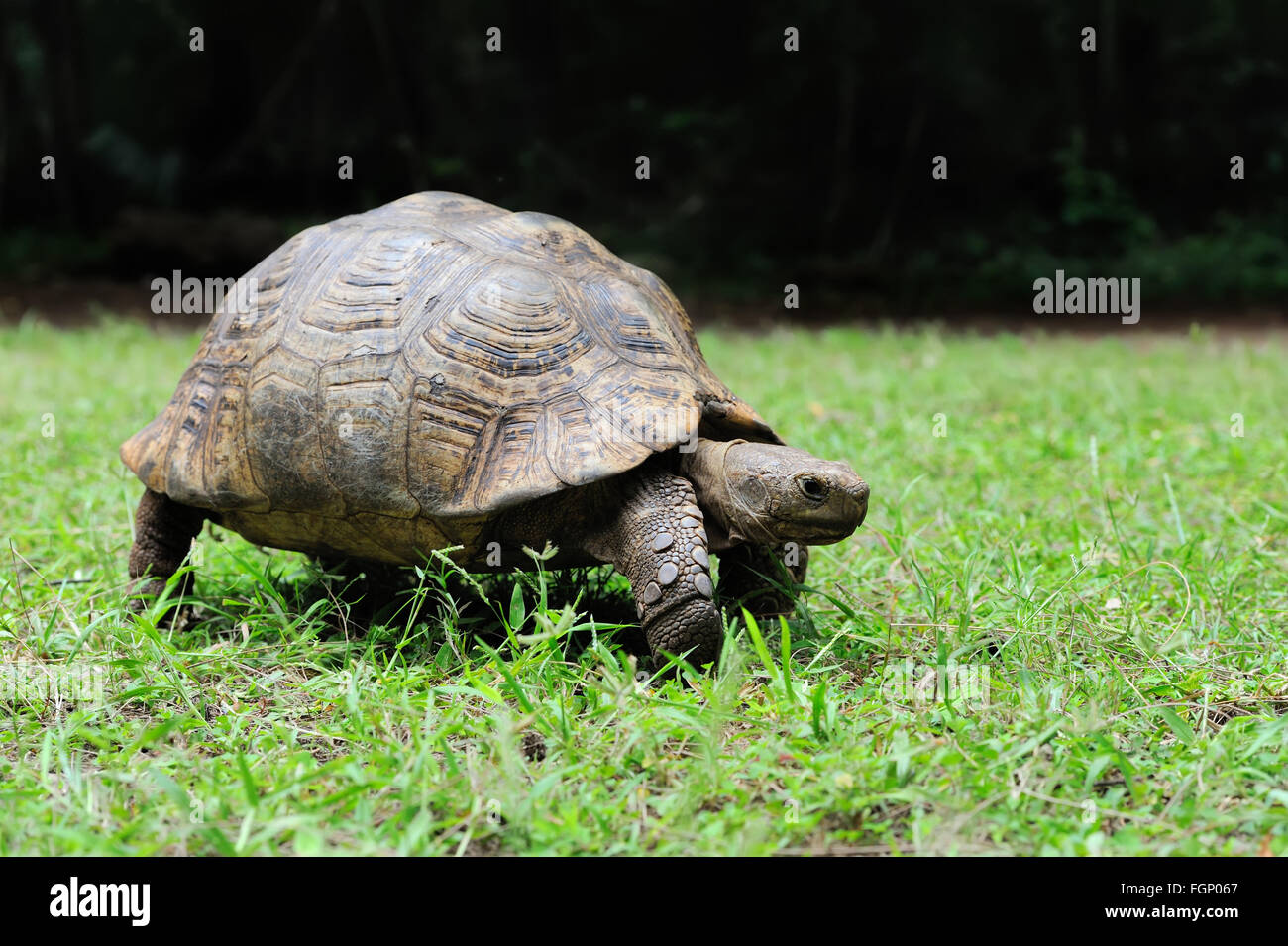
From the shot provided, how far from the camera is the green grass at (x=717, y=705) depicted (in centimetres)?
209

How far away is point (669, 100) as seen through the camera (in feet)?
51.1

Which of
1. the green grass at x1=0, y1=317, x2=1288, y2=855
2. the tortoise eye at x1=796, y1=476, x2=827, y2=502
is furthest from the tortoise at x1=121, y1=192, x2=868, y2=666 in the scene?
the green grass at x1=0, y1=317, x2=1288, y2=855

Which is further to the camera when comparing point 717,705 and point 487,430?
point 487,430

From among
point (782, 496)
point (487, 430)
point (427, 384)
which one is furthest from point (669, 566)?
point (427, 384)

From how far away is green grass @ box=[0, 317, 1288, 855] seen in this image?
Result: 2.09 meters

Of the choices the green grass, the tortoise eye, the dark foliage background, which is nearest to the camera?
the green grass

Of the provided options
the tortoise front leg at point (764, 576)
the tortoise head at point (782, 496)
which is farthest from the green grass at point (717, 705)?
the tortoise head at point (782, 496)

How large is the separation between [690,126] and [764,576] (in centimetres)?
1294

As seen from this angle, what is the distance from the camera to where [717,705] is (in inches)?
94.6

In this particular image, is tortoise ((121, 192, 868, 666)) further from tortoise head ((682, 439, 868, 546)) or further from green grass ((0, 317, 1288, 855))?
green grass ((0, 317, 1288, 855))

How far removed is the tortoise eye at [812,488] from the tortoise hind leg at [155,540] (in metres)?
1.87

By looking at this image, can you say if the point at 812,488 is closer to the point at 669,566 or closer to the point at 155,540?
the point at 669,566

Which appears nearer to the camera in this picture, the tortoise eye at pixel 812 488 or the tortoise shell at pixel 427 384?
the tortoise eye at pixel 812 488

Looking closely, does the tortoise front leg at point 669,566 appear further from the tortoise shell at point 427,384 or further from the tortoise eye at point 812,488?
the tortoise eye at point 812,488
